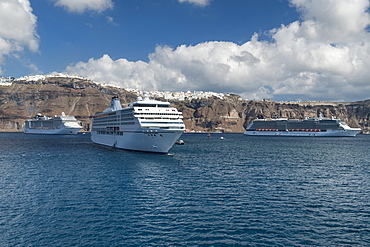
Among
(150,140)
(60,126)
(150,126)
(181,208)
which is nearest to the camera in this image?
(181,208)

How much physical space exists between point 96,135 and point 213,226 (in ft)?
266

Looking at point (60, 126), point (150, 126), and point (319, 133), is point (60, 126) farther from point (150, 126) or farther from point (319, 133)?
point (319, 133)

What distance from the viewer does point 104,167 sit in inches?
1742

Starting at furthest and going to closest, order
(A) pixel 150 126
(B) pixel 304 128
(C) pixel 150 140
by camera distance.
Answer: (B) pixel 304 128, (C) pixel 150 140, (A) pixel 150 126

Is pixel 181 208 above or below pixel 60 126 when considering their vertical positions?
below

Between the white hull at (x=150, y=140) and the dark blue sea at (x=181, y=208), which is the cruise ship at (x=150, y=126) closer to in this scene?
the white hull at (x=150, y=140)

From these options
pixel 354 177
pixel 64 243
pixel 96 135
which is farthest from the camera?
pixel 96 135

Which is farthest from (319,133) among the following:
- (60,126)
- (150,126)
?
(60,126)

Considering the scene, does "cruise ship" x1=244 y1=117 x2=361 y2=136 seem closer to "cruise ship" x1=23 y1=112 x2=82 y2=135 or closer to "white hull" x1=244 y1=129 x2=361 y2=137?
"white hull" x1=244 y1=129 x2=361 y2=137

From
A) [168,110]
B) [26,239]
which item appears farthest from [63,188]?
[168,110]

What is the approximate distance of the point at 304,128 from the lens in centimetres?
17912

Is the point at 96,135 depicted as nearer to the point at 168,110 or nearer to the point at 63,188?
the point at 168,110

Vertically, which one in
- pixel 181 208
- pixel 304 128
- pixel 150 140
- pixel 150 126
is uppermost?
pixel 150 126

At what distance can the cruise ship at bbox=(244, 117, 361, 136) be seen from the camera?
172 meters
